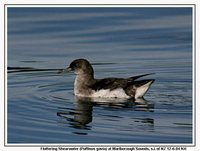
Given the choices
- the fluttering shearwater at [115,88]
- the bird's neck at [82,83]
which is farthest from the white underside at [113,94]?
the bird's neck at [82,83]

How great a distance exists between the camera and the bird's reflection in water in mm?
14906

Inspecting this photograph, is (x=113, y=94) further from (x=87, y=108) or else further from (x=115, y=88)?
(x=87, y=108)

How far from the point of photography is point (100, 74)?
63.7 feet

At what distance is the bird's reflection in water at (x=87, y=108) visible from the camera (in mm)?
14906

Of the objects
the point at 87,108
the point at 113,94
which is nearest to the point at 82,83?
the point at 113,94

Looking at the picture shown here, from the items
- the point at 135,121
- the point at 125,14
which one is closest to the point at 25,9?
the point at 125,14

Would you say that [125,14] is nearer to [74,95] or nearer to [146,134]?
[74,95]

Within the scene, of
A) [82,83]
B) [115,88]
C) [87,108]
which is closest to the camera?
[87,108]

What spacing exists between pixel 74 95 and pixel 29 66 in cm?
248

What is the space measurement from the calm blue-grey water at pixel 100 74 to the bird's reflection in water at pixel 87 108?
2 centimetres

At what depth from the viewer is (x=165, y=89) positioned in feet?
56.9

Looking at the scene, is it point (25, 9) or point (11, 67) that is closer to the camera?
point (11, 67)

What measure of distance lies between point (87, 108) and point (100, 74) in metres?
3.25

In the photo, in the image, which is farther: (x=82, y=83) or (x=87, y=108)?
(x=82, y=83)
